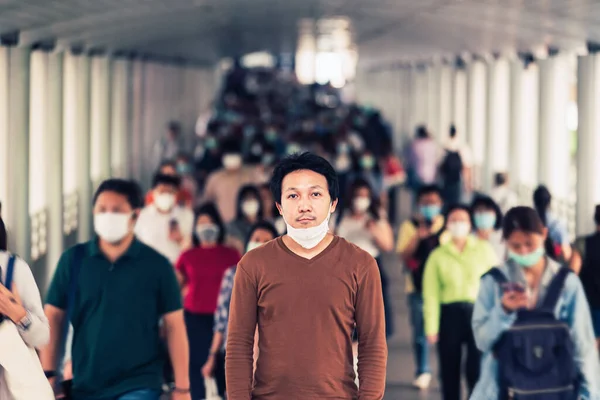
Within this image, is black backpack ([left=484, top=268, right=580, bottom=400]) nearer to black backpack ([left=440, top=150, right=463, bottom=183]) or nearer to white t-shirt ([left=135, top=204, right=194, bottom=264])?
white t-shirt ([left=135, top=204, right=194, bottom=264])

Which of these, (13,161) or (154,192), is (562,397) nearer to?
(154,192)

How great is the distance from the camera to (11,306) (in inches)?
192

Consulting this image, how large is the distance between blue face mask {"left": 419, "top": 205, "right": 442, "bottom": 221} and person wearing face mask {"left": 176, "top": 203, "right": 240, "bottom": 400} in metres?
2.17

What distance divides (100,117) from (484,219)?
1172cm

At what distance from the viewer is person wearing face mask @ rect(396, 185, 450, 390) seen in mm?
9781

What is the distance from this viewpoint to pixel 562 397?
5.92 metres

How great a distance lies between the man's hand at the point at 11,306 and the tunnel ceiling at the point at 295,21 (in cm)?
573

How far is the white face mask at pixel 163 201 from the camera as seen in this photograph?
10688 millimetres

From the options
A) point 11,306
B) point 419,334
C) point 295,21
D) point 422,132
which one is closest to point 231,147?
point 419,334

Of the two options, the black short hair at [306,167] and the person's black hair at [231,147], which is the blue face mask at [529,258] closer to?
the black short hair at [306,167]

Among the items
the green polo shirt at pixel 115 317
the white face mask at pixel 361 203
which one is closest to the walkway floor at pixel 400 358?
the white face mask at pixel 361 203

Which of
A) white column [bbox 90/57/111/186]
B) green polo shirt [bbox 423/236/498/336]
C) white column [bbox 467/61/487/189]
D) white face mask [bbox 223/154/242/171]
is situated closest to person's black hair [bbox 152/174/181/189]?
white face mask [bbox 223/154/242/171]

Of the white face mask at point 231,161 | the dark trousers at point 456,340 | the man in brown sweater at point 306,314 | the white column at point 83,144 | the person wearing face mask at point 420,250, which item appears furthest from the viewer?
the white column at point 83,144

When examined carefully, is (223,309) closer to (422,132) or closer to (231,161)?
(231,161)
